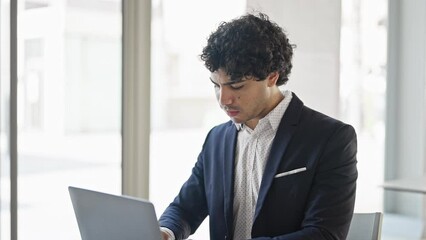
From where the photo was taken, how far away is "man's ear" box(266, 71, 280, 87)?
1772mm

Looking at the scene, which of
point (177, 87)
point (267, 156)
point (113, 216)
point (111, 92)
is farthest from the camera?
point (177, 87)

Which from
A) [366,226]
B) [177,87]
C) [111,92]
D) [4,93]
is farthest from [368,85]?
[4,93]

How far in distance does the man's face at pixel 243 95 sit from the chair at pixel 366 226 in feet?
1.76

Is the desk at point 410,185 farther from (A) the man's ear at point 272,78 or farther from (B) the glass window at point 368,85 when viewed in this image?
(A) the man's ear at point 272,78

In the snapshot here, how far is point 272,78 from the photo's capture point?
179 centimetres

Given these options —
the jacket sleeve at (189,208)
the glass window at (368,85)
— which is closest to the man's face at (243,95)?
the jacket sleeve at (189,208)

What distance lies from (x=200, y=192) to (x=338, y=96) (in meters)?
1.87

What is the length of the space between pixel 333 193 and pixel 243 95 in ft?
1.18

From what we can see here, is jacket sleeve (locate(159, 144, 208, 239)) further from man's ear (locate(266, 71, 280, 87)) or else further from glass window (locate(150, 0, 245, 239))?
glass window (locate(150, 0, 245, 239))

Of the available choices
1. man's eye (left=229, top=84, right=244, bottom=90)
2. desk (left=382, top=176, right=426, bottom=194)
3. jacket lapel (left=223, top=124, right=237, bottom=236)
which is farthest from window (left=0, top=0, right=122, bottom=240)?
desk (left=382, top=176, right=426, bottom=194)

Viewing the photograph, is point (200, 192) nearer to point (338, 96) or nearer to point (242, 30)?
point (242, 30)

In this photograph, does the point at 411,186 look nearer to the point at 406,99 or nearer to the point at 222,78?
the point at 406,99

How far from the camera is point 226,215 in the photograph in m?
1.82

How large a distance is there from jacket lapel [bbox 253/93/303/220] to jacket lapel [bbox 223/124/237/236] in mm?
114
